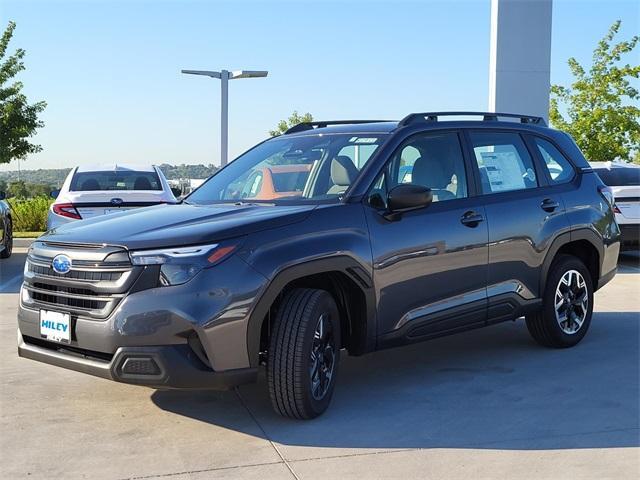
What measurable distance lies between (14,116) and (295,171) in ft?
72.9

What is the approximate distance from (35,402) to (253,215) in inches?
75.3

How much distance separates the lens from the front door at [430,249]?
5105 mm

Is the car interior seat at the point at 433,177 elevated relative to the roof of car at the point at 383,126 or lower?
lower

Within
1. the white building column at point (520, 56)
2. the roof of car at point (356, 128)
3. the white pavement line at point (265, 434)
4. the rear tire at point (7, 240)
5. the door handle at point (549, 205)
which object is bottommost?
the white pavement line at point (265, 434)

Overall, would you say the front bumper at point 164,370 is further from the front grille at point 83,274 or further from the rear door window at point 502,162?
the rear door window at point 502,162

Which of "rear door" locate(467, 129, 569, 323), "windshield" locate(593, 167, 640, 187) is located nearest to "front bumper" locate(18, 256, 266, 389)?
"rear door" locate(467, 129, 569, 323)

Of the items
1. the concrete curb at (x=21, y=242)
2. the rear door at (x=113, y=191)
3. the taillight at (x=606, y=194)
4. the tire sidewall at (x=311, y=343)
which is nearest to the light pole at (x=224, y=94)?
the concrete curb at (x=21, y=242)

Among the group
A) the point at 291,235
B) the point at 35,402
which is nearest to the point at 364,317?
the point at 291,235

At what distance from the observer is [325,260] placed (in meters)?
4.71

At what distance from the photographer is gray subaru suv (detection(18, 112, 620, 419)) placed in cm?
428

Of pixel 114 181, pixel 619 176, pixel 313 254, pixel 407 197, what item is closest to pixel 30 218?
pixel 114 181

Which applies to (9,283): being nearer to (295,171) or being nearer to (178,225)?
(295,171)

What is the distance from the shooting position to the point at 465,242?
5.57m

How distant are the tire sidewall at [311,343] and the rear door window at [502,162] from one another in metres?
1.70
